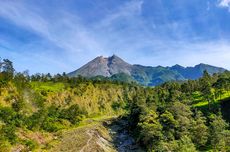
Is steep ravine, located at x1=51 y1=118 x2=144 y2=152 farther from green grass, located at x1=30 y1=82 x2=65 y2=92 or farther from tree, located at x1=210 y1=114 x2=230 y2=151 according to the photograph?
green grass, located at x1=30 y1=82 x2=65 y2=92

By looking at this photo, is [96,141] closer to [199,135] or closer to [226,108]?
[199,135]

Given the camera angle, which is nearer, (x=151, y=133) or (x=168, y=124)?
(x=151, y=133)

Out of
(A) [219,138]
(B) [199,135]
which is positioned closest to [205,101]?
(B) [199,135]

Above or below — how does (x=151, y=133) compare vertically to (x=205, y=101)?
below

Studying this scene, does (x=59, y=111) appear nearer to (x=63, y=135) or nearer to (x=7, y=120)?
(x=63, y=135)

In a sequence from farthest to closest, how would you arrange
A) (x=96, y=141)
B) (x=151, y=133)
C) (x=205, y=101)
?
(x=205, y=101), (x=96, y=141), (x=151, y=133)

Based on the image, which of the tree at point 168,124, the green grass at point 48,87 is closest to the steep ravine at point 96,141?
the tree at point 168,124

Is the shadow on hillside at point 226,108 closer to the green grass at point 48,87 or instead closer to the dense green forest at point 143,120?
the dense green forest at point 143,120

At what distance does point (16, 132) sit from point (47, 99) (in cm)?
6128

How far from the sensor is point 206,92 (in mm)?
133375

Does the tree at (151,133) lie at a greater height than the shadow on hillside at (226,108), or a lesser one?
lesser

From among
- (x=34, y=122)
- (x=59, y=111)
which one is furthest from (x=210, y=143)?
(x=59, y=111)

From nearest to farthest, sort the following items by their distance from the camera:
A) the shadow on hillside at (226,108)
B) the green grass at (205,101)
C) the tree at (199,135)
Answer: the tree at (199,135)
the shadow on hillside at (226,108)
the green grass at (205,101)

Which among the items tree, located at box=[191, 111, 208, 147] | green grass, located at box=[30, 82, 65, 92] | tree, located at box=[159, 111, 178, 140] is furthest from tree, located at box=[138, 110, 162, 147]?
green grass, located at box=[30, 82, 65, 92]
